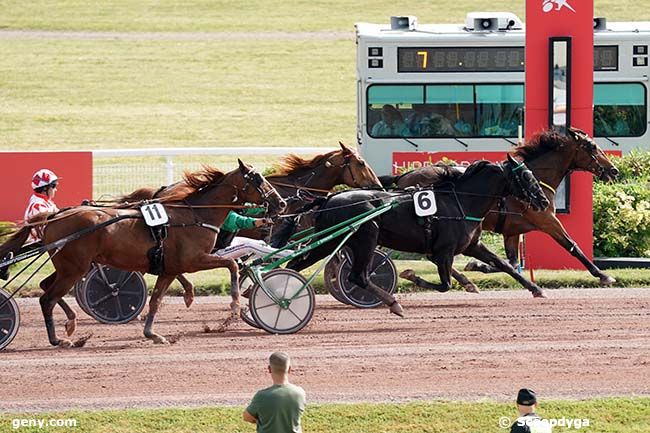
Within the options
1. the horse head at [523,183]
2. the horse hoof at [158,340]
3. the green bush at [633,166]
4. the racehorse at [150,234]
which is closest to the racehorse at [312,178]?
the horse head at [523,183]

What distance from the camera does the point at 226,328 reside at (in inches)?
565

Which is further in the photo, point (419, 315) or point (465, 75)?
point (465, 75)

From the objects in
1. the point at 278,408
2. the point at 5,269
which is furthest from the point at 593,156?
the point at 278,408

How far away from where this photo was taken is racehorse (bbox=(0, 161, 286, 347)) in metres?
13.4

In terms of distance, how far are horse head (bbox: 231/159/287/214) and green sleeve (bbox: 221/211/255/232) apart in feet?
3.12

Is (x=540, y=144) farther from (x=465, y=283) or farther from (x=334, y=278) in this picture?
(x=334, y=278)

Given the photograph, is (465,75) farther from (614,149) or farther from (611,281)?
(611,281)

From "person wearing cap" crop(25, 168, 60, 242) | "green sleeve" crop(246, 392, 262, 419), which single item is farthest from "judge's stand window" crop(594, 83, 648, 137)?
"green sleeve" crop(246, 392, 262, 419)

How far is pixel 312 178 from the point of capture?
53.9ft

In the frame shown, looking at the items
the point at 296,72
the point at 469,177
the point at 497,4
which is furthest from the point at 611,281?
the point at 497,4

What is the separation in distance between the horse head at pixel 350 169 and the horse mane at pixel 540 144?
1729mm

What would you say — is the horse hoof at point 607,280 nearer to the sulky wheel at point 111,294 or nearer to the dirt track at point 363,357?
the dirt track at point 363,357

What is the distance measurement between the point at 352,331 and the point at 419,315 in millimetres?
1258

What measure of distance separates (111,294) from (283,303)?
204 centimetres
